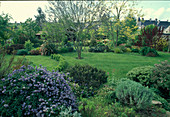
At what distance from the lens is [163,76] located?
5059 millimetres

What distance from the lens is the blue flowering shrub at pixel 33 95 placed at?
2656 mm

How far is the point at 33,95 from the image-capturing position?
2861mm

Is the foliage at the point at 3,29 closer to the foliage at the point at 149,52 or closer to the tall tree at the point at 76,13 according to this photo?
the tall tree at the point at 76,13

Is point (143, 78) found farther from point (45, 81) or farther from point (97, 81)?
point (45, 81)

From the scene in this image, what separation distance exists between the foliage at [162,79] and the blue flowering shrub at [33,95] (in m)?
3.63

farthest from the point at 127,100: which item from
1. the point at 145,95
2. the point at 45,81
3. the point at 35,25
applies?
the point at 35,25

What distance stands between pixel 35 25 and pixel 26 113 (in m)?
28.4

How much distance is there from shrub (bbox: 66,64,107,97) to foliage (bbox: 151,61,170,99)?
205 centimetres

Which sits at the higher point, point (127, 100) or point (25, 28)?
point (25, 28)

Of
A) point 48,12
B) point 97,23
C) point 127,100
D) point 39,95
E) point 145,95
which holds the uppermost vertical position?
point 48,12

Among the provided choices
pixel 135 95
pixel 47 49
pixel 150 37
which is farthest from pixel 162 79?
pixel 150 37

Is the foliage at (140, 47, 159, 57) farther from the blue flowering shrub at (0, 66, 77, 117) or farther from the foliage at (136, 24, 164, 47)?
the blue flowering shrub at (0, 66, 77, 117)

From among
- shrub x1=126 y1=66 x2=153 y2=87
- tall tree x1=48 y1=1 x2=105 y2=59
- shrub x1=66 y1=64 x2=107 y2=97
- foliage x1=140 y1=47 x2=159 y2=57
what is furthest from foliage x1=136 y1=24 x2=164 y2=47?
shrub x1=66 y1=64 x2=107 y2=97

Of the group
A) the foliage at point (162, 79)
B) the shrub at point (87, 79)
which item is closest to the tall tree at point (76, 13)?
the shrub at point (87, 79)
